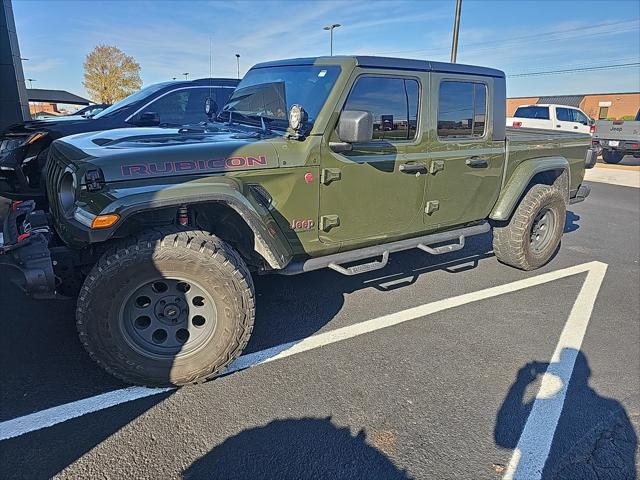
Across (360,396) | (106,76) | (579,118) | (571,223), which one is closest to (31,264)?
(360,396)

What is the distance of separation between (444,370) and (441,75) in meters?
2.42

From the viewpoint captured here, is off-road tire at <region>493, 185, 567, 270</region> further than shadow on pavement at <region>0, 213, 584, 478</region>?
Yes

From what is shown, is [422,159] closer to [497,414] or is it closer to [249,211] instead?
[249,211]

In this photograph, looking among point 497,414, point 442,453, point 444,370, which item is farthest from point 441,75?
point 442,453

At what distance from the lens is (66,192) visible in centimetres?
282

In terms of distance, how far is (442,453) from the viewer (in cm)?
238

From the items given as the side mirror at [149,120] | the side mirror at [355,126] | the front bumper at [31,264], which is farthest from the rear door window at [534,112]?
the front bumper at [31,264]

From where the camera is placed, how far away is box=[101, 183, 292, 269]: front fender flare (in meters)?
2.54

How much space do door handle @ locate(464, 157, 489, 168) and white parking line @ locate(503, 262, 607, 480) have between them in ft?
5.08

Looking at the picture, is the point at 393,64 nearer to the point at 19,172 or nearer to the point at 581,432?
the point at 581,432

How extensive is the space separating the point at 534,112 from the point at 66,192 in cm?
1746

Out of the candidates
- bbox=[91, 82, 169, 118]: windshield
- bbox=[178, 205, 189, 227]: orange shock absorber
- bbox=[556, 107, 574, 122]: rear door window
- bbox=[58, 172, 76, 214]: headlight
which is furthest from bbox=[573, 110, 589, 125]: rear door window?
bbox=[58, 172, 76, 214]: headlight

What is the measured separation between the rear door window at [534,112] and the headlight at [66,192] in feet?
56.4

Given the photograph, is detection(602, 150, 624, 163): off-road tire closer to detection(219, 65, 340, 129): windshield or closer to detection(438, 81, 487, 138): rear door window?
detection(438, 81, 487, 138): rear door window
